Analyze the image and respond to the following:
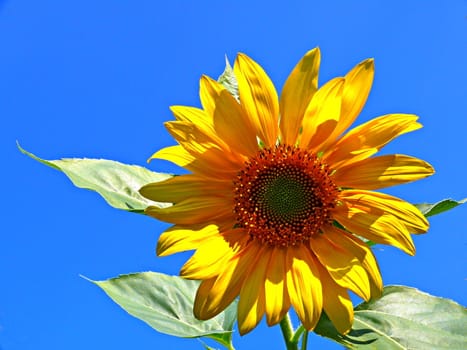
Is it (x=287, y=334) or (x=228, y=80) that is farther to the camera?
(x=228, y=80)

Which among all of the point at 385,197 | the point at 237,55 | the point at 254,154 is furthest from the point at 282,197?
the point at 237,55

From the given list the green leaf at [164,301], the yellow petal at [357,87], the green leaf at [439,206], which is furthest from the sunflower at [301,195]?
the green leaf at [164,301]

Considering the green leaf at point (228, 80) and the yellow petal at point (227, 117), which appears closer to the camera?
the yellow petal at point (227, 117)

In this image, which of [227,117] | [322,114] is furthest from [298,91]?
[227,117]

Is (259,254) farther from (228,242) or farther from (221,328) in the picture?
(221,328)

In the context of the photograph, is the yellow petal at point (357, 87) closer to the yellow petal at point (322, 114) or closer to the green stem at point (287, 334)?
the yellow petal at point (322, 114)

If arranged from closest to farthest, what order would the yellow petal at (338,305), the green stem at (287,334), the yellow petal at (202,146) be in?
the yellow petal at (338,305) → the yellow petal at (202,146) → the green stem at (287,334)

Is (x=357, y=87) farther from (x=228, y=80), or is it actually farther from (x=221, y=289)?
(x=221, y=289)
